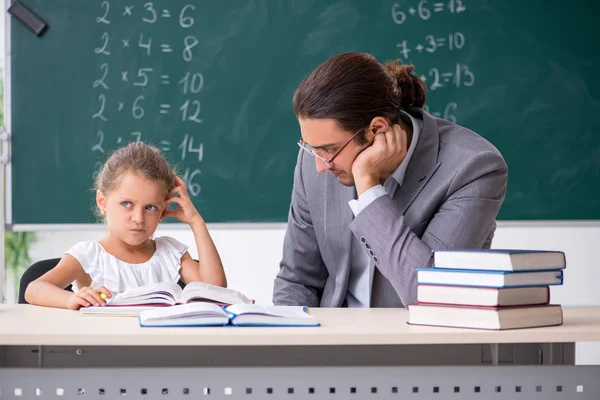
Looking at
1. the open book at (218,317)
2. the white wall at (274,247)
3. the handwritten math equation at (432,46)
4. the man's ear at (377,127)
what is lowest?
the white wall at (274,247)

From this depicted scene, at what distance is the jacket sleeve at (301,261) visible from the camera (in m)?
2.23

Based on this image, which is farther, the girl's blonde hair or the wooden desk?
the girl's blonde hair

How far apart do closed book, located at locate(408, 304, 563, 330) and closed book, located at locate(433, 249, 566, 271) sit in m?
0.08

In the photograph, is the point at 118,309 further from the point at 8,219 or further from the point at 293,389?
the point at 8,219

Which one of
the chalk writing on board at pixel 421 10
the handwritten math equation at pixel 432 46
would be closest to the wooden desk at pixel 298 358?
the handwritten math equation at pixel 432 46

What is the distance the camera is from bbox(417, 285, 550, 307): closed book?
134 cm

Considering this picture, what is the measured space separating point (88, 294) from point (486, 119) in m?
2.52

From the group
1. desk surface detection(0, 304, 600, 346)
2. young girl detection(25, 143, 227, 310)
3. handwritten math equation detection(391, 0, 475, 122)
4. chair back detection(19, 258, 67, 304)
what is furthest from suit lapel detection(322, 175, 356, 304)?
handwritten math equation detection(391, 0, 475, 122)

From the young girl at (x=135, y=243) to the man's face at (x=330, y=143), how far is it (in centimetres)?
54

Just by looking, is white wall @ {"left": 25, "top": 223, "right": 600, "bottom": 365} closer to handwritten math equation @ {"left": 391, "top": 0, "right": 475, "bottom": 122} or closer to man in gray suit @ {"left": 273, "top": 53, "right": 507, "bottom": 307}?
handwritten math equation @ {"left": 391, "top": 0, "right": 475, "bottom": 122}

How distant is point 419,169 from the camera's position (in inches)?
80.0

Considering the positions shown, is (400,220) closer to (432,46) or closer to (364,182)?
(364,182)

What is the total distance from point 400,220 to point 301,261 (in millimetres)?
545

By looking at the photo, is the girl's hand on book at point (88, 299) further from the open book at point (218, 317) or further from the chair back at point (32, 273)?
the chair back at point (32, 273)
